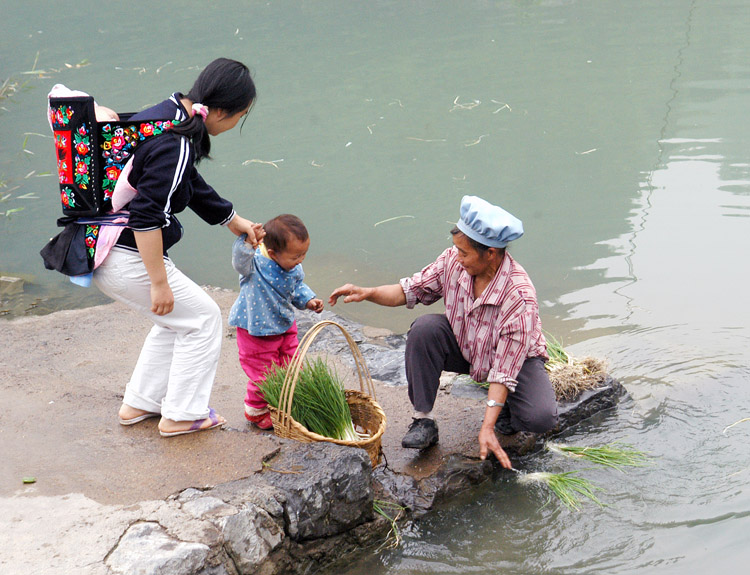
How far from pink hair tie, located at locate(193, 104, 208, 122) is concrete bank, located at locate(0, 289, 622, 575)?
4.14 ft

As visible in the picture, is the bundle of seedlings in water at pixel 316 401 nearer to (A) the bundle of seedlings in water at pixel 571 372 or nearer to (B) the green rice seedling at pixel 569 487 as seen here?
(B) the green rice seedling at pixel 569 487

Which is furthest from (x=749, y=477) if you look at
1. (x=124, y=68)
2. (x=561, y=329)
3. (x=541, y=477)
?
(x=124, y=68)

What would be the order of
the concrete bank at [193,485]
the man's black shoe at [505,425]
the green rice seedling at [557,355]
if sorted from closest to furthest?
1. the concrete bank at [193,485]
2. the man's black shoe at [505,425]
3. the green rice seedling at [557,355]

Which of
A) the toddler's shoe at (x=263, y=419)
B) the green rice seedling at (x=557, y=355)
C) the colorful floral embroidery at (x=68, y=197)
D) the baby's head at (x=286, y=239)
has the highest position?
the colorful floral embroidery at (x=68, y=197)

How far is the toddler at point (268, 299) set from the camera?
10.3 ft

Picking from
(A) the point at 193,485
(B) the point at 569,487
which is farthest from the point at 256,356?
(B) the point at 569,487

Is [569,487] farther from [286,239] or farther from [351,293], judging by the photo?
[286,239]

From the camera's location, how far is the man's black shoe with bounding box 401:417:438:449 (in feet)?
11.1

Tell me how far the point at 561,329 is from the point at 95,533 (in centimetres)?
350

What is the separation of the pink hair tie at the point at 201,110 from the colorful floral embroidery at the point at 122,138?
86 millimetres

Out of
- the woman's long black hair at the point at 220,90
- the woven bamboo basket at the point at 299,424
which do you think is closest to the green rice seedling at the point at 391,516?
the woven bamboo basket at the point at 299,424

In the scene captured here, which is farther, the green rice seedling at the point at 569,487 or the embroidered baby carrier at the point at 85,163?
the green rice seedling at the point at 569,487

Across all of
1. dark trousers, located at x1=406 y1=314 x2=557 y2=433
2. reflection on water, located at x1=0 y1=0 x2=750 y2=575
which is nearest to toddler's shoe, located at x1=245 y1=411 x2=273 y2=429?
dark trousers, located at x1=406 y1=314 x2=557 y2=433

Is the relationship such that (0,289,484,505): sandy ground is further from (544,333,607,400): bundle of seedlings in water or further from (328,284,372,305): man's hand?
(328,284,372,305): man's hand
